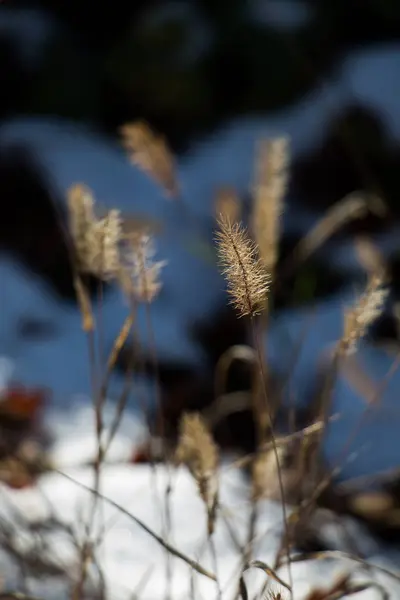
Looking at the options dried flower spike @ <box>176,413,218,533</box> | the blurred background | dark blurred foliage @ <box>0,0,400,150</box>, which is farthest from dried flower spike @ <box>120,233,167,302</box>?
dark blurred foliage @ <box>0,0,400,150</box>

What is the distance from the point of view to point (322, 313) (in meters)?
2.88

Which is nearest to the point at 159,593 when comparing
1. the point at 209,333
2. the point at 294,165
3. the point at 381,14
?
the point at 209,333

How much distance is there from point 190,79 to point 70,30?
0.78 meters

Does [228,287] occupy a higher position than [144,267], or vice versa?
[144,267]

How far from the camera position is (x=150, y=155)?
40.8 inches

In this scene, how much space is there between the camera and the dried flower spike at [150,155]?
1.00 meters

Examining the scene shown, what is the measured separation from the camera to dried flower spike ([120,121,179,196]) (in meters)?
1.00

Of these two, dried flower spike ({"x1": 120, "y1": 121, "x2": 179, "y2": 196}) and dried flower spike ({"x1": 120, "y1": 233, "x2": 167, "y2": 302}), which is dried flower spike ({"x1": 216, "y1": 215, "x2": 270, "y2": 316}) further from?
dried flower spike ({"x1": 120, "y1": 121, "x2": 179, "y2": 196})

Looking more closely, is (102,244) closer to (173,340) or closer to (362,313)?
(362,313)

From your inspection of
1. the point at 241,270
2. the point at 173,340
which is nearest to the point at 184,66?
the point at 173,340

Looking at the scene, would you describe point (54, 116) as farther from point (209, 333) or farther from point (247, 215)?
point (209, 333)

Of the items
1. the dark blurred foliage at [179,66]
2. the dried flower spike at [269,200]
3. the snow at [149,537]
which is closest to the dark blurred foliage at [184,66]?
the dark blurred foliage at [179,66]

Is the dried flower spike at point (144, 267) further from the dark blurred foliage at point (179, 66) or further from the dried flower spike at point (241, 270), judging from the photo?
the dark blurred foliage at point (179, 66)

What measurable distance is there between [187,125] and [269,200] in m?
2.91
